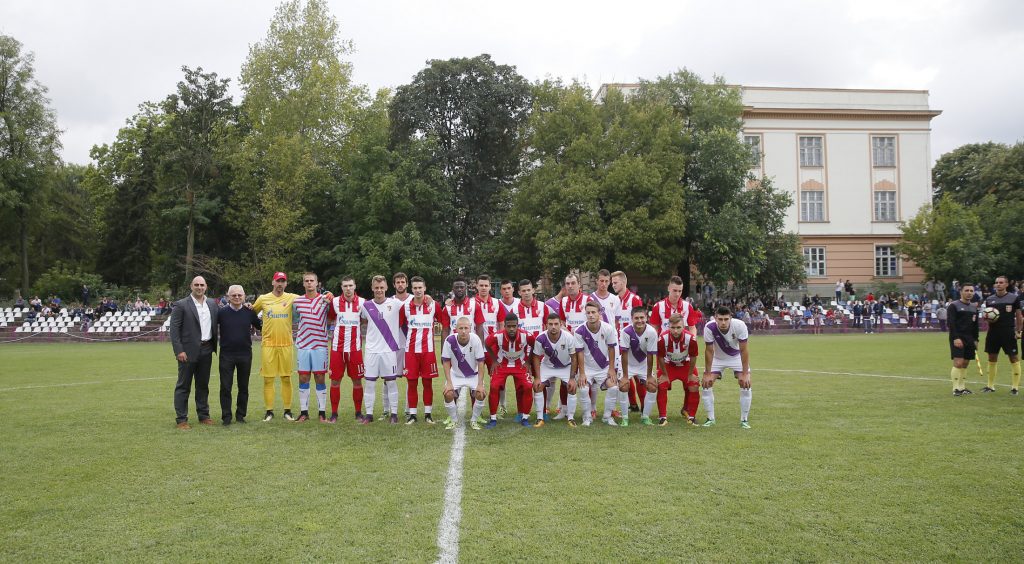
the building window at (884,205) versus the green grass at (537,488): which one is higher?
the building window at (884,205)

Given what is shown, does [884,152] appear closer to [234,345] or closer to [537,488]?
[234,345]

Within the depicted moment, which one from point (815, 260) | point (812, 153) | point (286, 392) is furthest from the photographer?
point (812, 153)

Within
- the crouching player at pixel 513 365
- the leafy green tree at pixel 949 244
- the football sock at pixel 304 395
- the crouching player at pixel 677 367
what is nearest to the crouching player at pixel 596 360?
the crouching player at pixel 677 367

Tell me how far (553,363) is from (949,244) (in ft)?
129

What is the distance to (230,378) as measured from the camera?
947 centimetres

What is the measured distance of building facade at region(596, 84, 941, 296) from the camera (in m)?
45.9

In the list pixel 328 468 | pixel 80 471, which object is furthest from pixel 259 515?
pixel 80 471

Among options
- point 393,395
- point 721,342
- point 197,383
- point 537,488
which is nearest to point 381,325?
point 393,395

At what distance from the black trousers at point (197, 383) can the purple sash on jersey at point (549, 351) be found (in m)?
4.78

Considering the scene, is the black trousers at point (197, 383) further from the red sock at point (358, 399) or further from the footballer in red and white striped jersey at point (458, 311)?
the footballer in red and white striped jersey at point (458, 311)

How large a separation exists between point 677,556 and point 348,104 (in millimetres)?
37394

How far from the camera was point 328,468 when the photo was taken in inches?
264

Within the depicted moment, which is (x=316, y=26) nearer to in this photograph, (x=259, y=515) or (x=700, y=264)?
(x=700, y=264)

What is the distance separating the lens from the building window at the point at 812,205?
4628 cm
